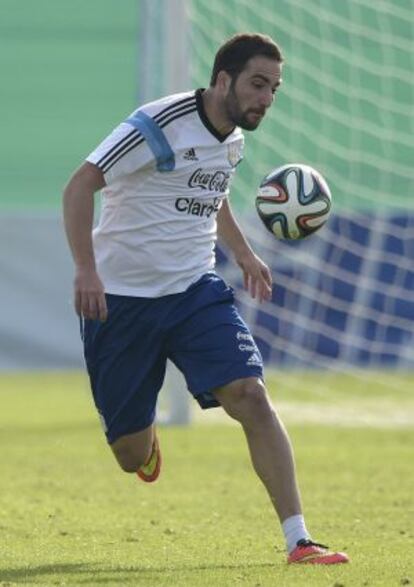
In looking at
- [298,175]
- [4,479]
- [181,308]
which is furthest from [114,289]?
[4,479]

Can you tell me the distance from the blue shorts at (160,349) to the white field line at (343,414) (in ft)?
23.8

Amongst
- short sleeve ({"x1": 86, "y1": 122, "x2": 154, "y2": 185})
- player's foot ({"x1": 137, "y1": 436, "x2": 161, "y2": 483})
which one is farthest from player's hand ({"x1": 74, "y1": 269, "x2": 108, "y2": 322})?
player's foot ({"x1": 137, "y1": 436, "x2": 161, "y2": 483})

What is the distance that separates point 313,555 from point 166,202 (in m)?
1.64

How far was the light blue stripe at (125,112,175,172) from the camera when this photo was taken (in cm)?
718

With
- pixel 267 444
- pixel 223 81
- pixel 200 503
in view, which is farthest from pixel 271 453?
pixel 200 503

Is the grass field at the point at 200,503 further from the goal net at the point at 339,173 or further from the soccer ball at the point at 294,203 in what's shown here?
the goal net at the point at 339,173

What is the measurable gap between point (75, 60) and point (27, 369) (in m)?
3.38

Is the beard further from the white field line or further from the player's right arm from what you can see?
the white field line

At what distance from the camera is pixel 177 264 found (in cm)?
746

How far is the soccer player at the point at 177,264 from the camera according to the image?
6980 mm

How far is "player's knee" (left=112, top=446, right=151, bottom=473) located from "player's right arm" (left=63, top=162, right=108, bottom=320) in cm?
117

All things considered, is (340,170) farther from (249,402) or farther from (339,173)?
(249,402)

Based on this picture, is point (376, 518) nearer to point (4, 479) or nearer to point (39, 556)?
point (39, 556)

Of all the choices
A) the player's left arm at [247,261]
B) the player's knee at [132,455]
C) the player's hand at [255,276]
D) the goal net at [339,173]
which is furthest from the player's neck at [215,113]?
the goal net at [339,173]
